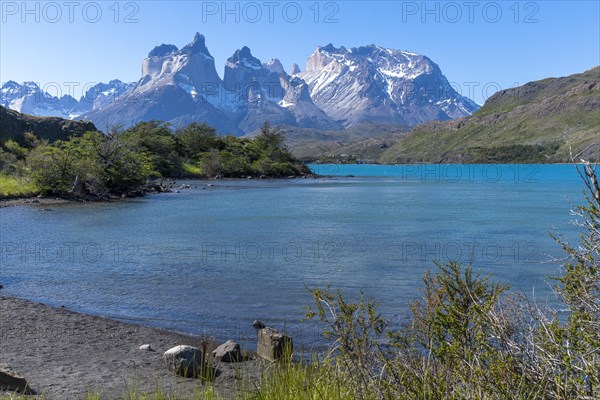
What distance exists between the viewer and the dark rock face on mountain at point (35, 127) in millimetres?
86812

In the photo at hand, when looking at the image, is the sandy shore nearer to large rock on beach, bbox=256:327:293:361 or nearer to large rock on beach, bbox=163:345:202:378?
large rock on beach, bbox=163:345:202:378

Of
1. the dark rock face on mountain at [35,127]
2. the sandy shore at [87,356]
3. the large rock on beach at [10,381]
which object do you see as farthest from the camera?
the dark rock face on mountain at [35,127]

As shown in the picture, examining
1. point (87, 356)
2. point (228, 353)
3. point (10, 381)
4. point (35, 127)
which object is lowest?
point (87, 356)

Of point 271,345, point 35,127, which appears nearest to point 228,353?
point 271,345

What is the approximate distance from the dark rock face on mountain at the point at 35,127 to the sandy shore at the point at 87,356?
243ft

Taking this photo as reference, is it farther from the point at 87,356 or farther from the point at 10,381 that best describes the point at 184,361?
the point at 10,381

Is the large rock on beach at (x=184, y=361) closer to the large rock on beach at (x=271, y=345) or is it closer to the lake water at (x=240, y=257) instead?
the large rock on beach at (x=271, y=345)

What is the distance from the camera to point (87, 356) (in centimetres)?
1238

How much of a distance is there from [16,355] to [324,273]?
12630 millimetres

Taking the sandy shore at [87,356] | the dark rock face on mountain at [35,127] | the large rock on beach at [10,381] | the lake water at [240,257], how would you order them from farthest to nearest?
1. the dark rock face on mountain at [35,127]
2. the lake water at [240,257]
3. the sandy shore at [87,356]
4. the large rock on beach at [10,381]

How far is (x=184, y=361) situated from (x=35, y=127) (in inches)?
3771

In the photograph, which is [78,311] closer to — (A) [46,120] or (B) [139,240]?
(B) [139,240]

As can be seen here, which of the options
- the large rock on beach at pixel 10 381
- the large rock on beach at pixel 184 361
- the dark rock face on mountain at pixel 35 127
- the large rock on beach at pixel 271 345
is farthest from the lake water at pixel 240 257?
the dark rock face on mountain at pixel 35 127

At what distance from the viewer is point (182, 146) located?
131125 millimetres
